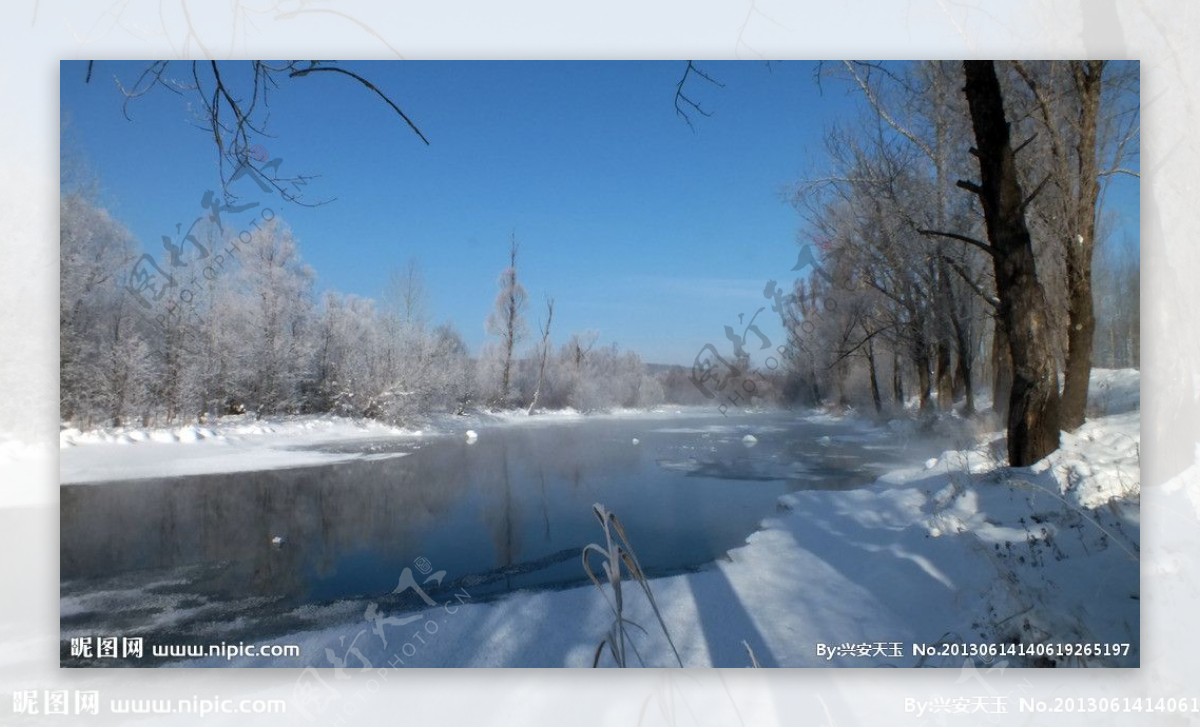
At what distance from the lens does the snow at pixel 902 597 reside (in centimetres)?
188

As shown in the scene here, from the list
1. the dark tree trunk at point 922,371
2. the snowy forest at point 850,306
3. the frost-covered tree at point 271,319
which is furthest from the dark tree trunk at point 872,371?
the frost-covered tree at point 271,319

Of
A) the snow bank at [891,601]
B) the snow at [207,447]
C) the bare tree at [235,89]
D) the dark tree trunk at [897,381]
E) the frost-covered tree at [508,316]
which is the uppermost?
the bare tree at [235,89]

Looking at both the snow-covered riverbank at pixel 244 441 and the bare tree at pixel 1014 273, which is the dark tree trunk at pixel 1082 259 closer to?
the bare tree at pixel 1014 273

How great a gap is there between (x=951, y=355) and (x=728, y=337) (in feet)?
3.41

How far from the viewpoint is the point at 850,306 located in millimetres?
2488

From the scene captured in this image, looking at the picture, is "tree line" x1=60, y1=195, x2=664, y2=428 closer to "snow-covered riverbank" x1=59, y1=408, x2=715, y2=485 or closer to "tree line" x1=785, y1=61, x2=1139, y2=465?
"snow-covered riverbank" x1=59, y1=408, x2=715, y2=485

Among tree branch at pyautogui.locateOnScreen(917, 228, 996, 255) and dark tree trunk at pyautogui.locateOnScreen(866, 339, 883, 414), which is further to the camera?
dark tree trunk at pyautogui.locateOnScreen(866, 339, 883, 414)

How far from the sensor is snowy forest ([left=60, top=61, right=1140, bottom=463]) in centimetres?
215

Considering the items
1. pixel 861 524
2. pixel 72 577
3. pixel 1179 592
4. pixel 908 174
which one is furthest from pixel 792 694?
pixel 72 577

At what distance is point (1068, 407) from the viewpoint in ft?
7.30

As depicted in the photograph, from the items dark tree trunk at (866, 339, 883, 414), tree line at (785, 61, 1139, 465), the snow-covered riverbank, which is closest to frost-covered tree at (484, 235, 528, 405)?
the snow-covered riverbank

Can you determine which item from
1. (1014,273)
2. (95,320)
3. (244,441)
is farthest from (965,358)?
(95,320)

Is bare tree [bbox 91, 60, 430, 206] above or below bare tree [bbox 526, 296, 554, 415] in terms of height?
above

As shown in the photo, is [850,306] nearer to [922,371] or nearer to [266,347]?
[922,371]
